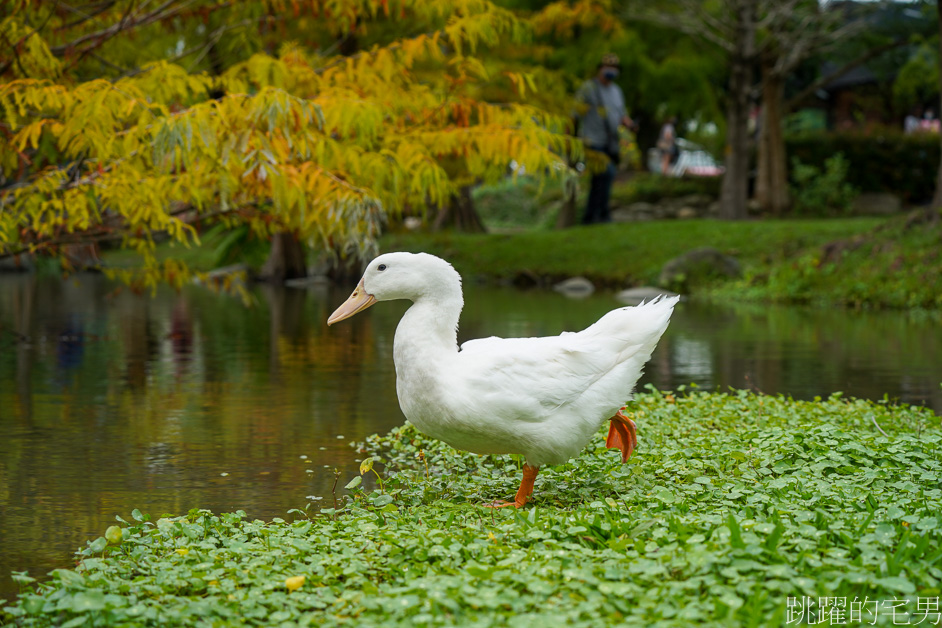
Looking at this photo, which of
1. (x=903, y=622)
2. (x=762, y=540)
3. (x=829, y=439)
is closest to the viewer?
(x=903, y=622)

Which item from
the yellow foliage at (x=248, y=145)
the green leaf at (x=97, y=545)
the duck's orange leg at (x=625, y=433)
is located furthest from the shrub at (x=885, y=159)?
the green leaf at (x=97, y=545)

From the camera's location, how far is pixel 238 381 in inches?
392

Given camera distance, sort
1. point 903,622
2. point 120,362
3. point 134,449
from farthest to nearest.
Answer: point 120,362
point 134,449
point 903,622

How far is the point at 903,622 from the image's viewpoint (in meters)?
3.45

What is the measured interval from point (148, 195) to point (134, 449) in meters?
2.76

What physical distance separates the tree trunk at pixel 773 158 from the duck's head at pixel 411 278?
82.9 ft

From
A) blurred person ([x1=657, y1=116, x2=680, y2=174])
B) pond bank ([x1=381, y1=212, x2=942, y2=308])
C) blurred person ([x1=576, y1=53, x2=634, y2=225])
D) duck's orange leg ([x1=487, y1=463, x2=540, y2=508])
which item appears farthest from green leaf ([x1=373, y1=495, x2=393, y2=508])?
blurred person ([x1=657, y1=116, x2=680, y2=174])

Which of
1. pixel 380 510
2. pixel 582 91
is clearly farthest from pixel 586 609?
pixel 582 91

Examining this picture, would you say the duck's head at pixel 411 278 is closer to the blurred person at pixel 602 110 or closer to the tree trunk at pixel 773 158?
the blurred person at pixel 602 110

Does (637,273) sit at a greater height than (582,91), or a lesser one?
lesser

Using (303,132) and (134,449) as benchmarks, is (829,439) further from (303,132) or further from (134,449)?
(303,132)

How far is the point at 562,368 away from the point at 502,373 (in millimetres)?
348

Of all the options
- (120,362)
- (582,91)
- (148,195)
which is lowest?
(120,362)

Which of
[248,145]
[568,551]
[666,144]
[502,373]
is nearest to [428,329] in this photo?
[502,373]
